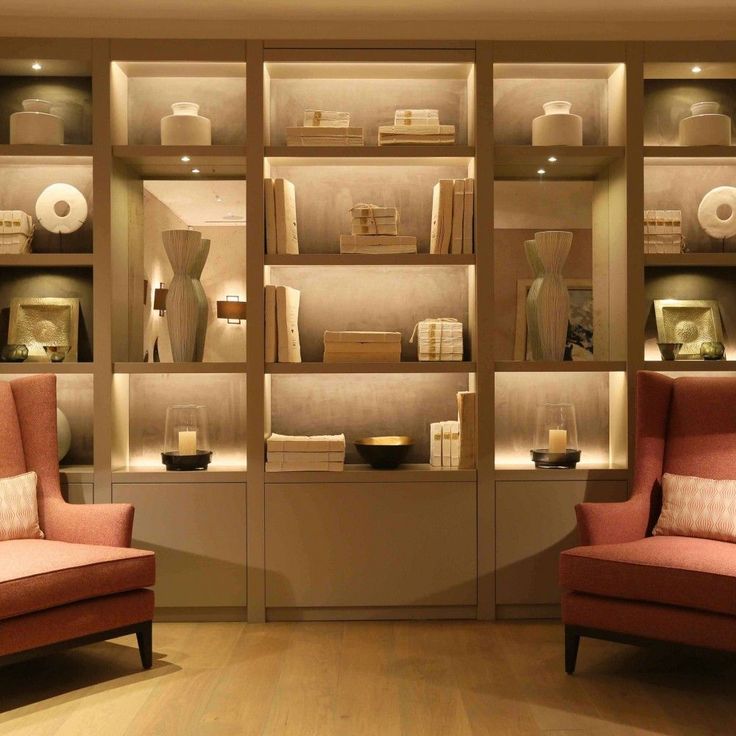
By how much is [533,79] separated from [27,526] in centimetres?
292

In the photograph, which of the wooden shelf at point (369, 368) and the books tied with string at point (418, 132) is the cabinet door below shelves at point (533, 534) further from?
the books tied with string at point (418, 132)

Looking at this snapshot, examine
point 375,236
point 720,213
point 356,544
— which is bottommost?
point 356,544

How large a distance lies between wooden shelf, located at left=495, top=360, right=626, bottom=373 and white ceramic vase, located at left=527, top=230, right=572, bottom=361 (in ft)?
0.20

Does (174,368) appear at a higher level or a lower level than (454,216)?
lower

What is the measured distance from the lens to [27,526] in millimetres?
3252

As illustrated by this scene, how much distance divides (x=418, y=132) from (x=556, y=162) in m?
0.65

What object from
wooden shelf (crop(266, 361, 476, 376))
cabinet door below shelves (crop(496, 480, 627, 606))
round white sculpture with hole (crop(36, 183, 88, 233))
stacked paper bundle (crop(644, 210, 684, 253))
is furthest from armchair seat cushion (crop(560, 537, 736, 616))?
round white sculpture with hole (crop(36, 183, 88, 233))

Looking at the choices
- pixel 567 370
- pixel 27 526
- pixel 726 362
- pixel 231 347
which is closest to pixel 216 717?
pixel 27 526

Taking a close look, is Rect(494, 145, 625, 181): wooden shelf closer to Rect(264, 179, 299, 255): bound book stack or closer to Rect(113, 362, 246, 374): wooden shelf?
Rect(264, 179, 299, 255): bound book stack

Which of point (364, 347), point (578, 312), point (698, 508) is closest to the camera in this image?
point (698, 508)

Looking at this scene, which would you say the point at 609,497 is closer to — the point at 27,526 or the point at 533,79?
the point at 533,79

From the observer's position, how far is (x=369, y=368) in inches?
147

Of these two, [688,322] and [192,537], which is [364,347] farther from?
[688,322]

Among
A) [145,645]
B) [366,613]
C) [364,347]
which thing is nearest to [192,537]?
[145,645]
